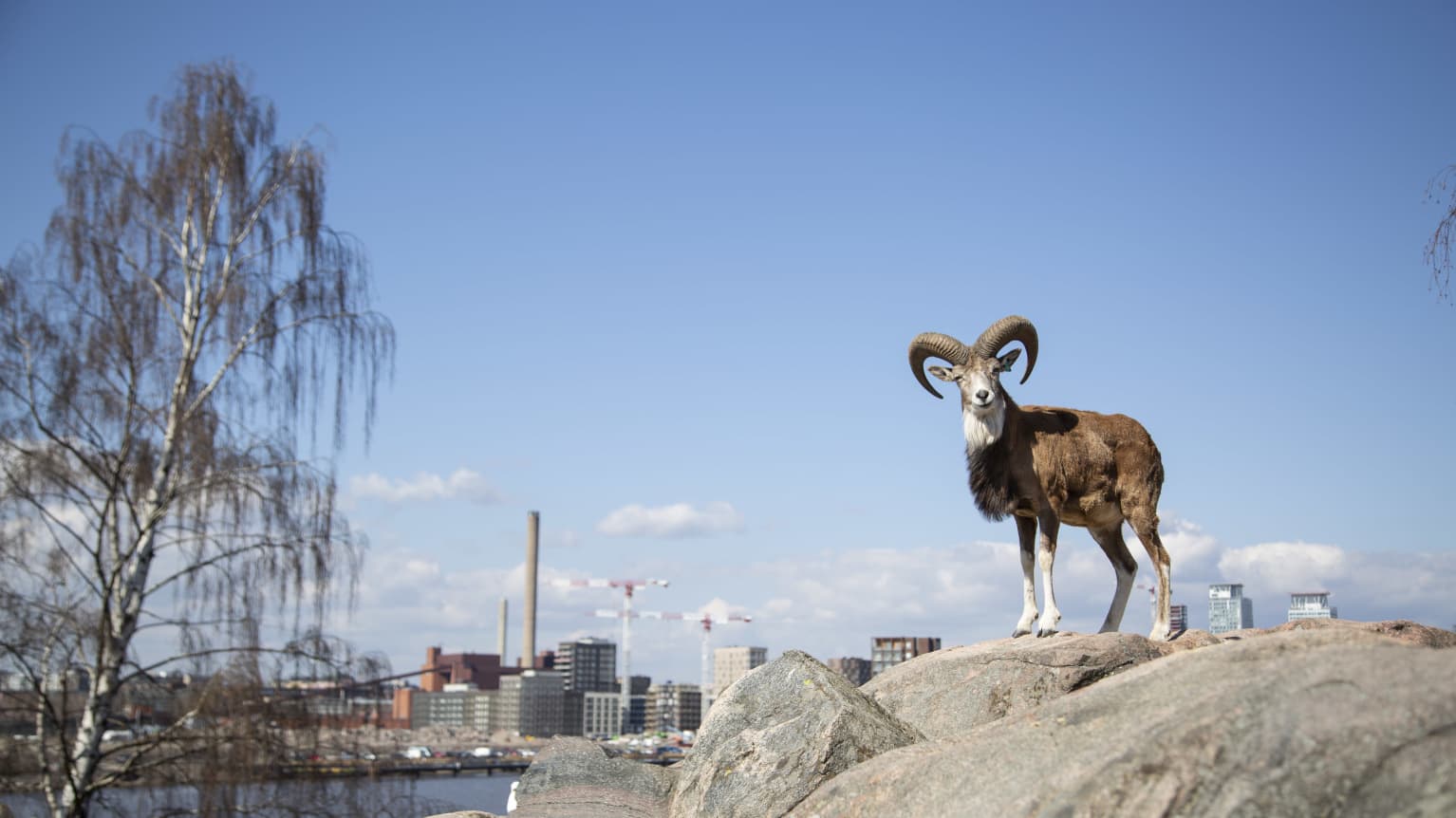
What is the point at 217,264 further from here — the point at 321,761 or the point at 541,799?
the point at 541,799

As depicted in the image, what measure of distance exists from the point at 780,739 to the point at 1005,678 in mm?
3536

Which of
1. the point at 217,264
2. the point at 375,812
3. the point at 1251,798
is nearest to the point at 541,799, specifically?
the point at 375,812

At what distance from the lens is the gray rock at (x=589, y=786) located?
13.5 meters

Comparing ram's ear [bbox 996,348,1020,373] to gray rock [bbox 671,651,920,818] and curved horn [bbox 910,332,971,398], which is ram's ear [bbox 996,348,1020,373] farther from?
gray rock [bbox 671,651,920,818]

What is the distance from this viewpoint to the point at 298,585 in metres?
13.1

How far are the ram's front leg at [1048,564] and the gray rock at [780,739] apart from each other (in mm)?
3811

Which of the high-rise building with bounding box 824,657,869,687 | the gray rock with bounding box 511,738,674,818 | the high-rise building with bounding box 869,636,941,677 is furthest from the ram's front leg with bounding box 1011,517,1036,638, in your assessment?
the high-rise building with bounding box 824,657,869,687

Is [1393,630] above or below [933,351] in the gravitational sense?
below

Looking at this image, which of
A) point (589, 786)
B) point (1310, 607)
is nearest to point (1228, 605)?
point (1310, 607)

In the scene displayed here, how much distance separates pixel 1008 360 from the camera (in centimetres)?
1586

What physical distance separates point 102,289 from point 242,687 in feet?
15.5

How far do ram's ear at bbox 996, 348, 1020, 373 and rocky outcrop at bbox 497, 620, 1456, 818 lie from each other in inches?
157

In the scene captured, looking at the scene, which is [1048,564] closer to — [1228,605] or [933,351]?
[933,351]

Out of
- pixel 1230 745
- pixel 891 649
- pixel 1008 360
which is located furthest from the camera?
pixel 891 649
